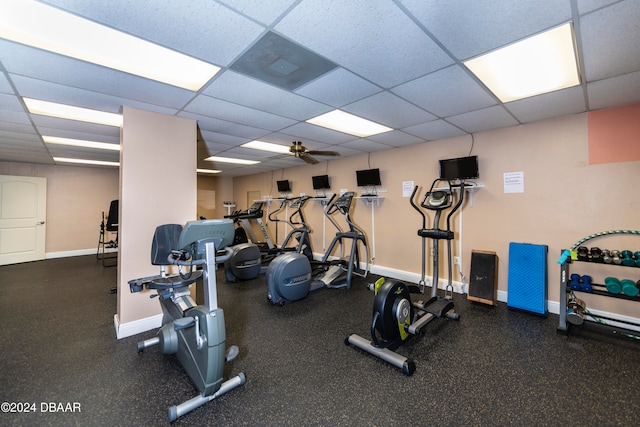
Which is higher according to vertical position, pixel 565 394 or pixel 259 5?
pixel 259 5

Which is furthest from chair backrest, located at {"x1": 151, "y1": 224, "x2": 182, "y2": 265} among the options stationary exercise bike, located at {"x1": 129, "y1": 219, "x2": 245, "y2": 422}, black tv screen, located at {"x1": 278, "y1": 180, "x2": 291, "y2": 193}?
black tv screen, located at {"x1": 278, "y1": 180, "x2": 291, "y2": 193}

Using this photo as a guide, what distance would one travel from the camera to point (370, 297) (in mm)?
3895

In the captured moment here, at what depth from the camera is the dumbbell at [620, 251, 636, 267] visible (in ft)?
8.10

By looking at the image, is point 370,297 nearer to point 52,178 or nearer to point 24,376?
point 24,376

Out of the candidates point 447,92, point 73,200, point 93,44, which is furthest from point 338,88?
point 73,200

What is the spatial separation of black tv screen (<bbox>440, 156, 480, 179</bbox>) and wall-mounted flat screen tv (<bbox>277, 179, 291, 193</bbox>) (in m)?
4.05

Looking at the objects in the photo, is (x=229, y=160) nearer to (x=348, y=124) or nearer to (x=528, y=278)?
(x=348, y=124)

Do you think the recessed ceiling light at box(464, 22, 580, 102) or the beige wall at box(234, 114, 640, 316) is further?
the beige wall at box(234, 114, 640, 316)

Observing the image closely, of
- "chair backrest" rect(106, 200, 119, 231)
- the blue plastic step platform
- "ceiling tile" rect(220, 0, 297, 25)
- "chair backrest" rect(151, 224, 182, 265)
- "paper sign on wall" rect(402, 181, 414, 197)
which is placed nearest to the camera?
"ceiling tile" rect(220, 0, 297, 25)

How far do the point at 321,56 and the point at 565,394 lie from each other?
300 centimetres

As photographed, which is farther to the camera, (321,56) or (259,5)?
(321,56)

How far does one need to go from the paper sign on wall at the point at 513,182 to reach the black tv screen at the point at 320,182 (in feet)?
11.0

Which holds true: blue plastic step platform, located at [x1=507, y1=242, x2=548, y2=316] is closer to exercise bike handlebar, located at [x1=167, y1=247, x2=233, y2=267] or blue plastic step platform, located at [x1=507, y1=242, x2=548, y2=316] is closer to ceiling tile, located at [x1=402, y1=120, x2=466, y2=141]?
ceiling tile, located at [x1=402, y1=120, x2=466, y2=141]

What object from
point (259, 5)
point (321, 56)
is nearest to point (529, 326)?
point (321, 56)
